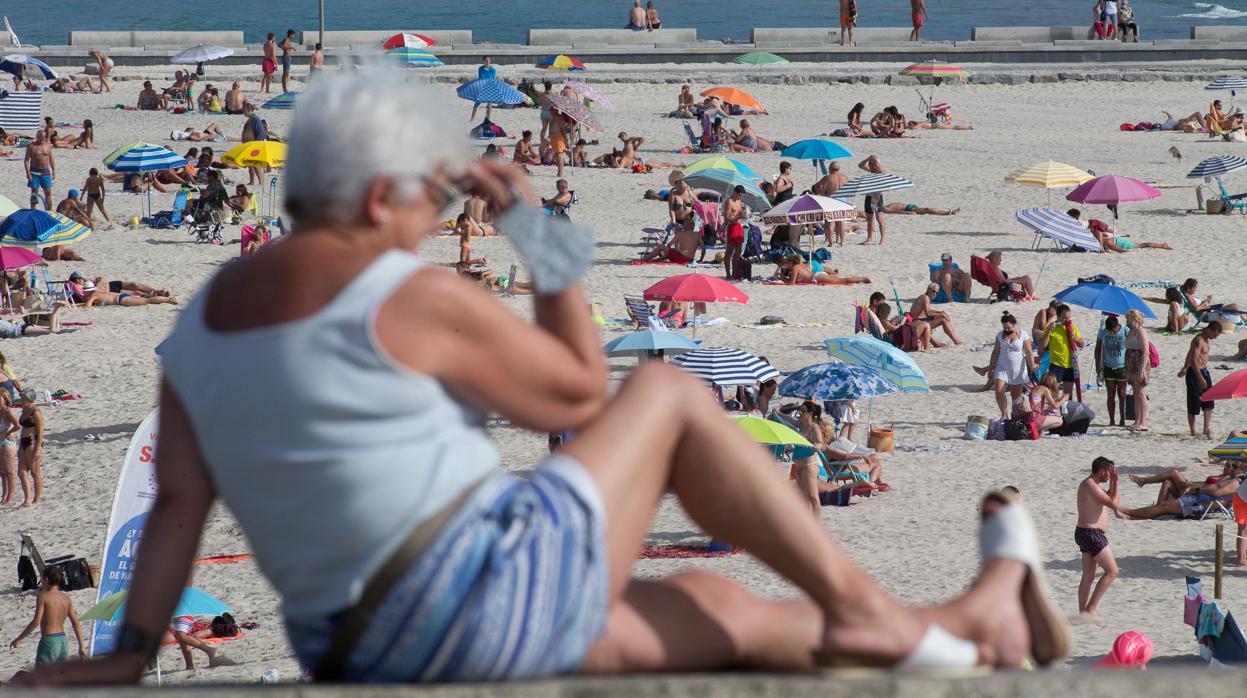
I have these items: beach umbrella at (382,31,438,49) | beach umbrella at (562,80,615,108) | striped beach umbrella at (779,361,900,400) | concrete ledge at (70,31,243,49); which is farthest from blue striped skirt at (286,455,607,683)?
concrete ledge at (70,31,243,49)

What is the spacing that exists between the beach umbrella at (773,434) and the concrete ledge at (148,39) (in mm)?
32433

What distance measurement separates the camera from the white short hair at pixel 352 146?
2.03m

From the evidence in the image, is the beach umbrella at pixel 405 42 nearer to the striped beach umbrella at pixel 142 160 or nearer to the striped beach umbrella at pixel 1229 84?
the striped beach umbrella at pixel 142 160

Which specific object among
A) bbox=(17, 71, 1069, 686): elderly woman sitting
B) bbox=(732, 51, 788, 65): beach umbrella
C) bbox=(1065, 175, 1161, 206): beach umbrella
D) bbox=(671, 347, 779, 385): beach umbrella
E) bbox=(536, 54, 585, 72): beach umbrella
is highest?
bbox=(732, 51, 788, 65): beach umbrella

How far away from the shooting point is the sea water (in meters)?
75.7

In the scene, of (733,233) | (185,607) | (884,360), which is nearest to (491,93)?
(733,233)

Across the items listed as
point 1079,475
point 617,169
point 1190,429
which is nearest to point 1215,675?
point 1079,475

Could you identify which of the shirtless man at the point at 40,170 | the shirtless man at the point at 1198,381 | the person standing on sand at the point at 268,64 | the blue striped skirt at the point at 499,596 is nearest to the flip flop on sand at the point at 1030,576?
the blue striped skirt at the point at 499,596

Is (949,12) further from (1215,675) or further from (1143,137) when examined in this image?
(1215,675)

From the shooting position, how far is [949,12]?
8450 cm

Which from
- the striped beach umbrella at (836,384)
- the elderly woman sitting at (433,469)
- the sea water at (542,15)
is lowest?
the striped beach umbrella at (836,384)

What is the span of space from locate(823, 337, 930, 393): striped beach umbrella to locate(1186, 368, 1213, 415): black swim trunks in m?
2.66

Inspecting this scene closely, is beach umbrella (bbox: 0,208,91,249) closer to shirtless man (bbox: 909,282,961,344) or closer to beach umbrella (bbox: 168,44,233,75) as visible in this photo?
shirtless man (bbox: 909,282,961,344)

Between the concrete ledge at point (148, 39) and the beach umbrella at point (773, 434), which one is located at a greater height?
the concrete ledge at point (148, 39)
